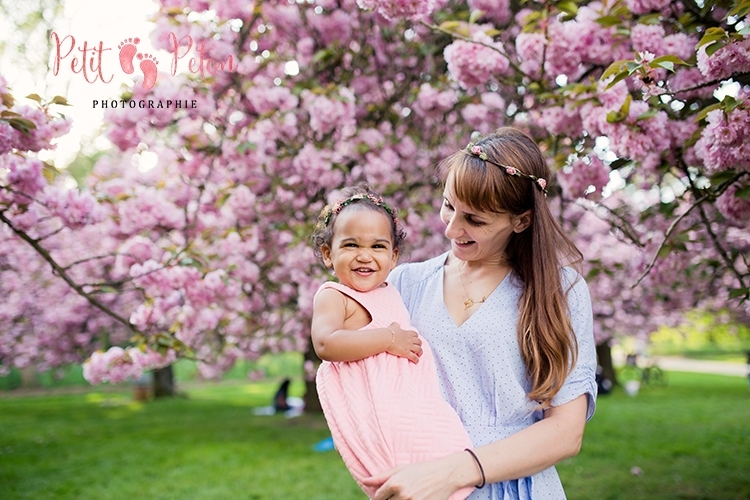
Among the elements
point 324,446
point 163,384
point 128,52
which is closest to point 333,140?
point 128,52

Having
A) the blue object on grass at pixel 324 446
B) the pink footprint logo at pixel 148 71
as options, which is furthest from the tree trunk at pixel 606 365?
the pink footprint logo at pixel 148 71

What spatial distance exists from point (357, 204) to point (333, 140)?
2.98 metres

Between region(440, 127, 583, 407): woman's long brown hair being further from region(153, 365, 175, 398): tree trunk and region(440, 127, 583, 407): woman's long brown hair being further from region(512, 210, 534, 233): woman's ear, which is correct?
region(153, 365, 175, 398): tree trunk

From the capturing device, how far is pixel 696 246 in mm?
4875

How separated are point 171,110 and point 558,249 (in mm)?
3393

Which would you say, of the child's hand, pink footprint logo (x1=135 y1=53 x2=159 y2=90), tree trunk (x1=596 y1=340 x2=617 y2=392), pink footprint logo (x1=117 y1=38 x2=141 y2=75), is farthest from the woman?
tree trunk (x1=596 y1=340 x2=617 y2=392)

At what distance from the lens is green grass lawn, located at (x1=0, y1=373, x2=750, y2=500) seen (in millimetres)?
5773

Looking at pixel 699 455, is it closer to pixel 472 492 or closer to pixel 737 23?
pixel 737 23

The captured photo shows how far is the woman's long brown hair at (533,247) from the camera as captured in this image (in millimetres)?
1576

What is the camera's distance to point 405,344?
159 centimetres

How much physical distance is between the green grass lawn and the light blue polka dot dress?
→ 412cm

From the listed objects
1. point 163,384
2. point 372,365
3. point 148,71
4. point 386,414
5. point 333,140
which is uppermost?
point 148,71

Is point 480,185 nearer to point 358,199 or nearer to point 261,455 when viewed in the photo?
point 358,199

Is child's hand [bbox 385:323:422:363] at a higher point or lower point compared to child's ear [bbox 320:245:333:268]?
lower
